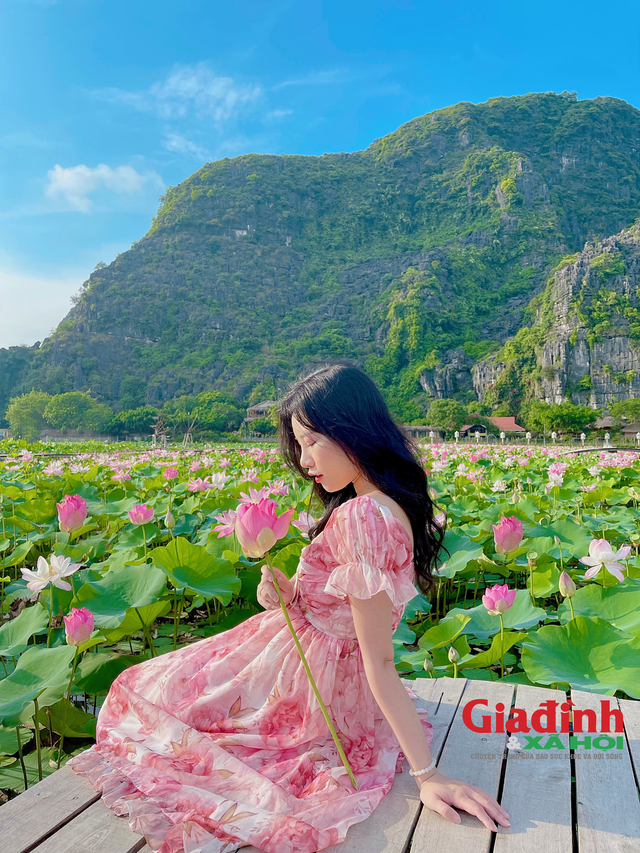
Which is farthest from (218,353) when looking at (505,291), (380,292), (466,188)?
(466,188)

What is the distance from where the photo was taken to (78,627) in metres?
1.30

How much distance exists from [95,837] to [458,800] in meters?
0.58

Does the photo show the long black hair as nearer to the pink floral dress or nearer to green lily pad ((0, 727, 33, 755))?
the pink floral dress

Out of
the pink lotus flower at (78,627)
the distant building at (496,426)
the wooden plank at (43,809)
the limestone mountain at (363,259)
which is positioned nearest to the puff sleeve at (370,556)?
the wooden plank at (43,809)

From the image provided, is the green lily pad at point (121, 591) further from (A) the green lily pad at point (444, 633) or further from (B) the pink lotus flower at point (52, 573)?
(A) the green lily pad at point (444, 633)

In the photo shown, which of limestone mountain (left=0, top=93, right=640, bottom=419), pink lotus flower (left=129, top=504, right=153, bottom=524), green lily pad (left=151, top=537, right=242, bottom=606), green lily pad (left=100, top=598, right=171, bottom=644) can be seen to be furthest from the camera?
limestone mountain (left=0, top=93, right=640, bottom=419)

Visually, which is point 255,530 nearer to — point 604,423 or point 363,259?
point 604,423

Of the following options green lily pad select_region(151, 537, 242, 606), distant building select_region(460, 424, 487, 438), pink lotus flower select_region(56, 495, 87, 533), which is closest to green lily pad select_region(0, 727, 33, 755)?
green lily pad select_region(151, 537, 242, 606)

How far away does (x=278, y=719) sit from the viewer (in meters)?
1.07

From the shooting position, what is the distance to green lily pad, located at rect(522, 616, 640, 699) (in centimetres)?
135

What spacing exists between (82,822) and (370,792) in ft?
1.54

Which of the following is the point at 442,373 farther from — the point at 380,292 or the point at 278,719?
the point at 278,719

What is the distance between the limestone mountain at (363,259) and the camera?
6316 centimetres

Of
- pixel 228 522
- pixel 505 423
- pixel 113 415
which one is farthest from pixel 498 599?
pixel 113 415
